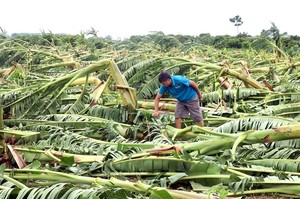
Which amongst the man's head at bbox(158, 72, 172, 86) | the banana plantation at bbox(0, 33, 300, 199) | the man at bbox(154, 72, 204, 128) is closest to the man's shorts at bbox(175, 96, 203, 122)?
the man at bbox(154, 72, 204, 128)

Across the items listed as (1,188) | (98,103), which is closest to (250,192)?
(1,188)

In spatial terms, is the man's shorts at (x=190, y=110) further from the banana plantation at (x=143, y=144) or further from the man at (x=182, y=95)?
the banana plantation at (x=143, y=144)

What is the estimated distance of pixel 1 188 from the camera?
3277 millimetres

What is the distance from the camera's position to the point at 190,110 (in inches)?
238

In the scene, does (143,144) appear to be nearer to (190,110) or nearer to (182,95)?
(190,110)

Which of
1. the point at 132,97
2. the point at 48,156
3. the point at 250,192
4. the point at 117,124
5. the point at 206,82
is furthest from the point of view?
the point at 206,82

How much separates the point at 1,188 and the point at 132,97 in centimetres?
321

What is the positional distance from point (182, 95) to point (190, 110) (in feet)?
0.98

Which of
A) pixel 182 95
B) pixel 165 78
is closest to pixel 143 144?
pixel 165 78

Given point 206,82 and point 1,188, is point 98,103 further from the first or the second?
point 1,188

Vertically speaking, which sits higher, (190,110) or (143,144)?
(190,110)

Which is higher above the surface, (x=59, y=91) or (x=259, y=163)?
(x=59, y=91)

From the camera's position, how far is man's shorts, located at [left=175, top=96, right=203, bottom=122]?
604cm

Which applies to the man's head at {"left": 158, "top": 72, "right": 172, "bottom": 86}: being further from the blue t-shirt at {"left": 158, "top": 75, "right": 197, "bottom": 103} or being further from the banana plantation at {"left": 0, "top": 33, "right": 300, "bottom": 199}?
the banana plantation at {"left": 0, "top": 33, "right": 300, "bottom": 199}
